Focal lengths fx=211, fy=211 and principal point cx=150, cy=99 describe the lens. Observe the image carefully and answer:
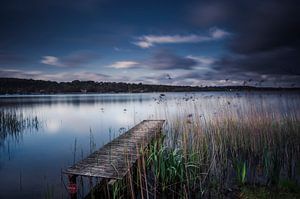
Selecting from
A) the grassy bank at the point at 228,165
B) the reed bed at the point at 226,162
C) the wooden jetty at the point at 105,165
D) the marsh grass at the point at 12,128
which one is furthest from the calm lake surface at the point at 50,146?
the grassy bank at the point at 228,165

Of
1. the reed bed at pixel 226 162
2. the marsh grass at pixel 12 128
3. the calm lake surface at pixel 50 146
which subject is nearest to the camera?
the reed bed at pixel 226 162

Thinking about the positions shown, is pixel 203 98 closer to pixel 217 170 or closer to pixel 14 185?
pixel 217 170

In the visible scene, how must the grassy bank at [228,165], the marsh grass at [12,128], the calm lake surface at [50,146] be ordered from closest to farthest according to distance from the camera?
the grassy bank at [228,165]
the calm lake surface at [50,146]
the marsh grass at [12,128]

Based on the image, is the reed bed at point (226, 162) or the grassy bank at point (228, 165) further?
the reed bed at point (226, 162)

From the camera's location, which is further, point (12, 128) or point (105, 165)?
point (12, 128)

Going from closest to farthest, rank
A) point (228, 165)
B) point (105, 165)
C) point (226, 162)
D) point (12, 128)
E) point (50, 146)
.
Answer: point (105, 165) < point (226, 162) < point (228, 165) < point (50, 146) < point (12, 128)

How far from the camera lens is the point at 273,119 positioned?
9094mm

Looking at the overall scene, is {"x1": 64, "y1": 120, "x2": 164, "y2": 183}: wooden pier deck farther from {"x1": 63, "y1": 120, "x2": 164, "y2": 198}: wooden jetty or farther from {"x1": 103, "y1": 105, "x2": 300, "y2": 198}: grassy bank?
{"x1": 103, "y1": 105, "x2": 300, "y2": 198}: grassy bank

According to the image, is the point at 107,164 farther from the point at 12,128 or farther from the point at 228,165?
the point at 12,128

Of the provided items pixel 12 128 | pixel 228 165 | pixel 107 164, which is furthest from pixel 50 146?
pixel 228 165

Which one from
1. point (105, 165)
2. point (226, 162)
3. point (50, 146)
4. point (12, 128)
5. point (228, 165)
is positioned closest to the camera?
point (105, 165)

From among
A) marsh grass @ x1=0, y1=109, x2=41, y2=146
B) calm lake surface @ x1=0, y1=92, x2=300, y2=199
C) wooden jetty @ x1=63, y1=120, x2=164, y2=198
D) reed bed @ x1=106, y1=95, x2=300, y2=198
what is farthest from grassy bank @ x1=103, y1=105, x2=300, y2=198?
marsh grass @ x1=0, y1=109, x2=41, y2=146

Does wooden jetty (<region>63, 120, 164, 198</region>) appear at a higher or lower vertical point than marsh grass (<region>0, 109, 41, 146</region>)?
higher

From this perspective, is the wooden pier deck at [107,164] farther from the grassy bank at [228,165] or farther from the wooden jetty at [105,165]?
the grassy bank at [228,165]
